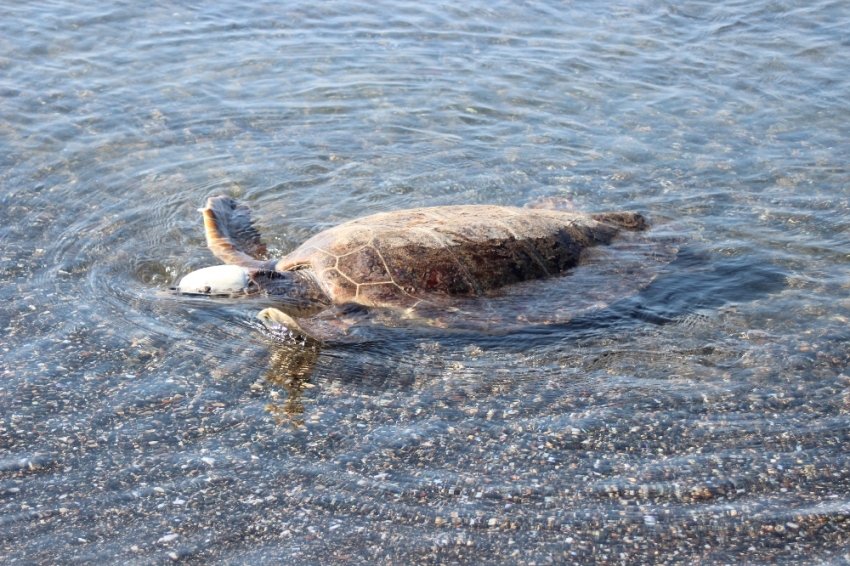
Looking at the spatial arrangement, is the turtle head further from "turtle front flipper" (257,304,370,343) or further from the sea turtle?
"turtle front flipper" (257,304,370,343)

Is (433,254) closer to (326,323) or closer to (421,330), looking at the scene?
(421,330)

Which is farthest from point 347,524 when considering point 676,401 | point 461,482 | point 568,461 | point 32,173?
point 32,173

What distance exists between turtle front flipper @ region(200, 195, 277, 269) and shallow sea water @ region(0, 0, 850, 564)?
0.21 m

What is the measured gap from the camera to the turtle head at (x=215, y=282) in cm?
612

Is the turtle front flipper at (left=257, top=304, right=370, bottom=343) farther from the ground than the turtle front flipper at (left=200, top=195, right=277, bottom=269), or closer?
closer

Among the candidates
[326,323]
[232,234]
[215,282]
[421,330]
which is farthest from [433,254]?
[232,234]

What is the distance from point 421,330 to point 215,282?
1.66 metres

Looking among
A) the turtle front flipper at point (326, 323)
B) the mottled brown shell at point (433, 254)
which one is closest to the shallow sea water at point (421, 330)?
the turtle front flipper at point (326, 323)

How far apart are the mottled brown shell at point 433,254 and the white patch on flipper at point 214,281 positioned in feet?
1.77

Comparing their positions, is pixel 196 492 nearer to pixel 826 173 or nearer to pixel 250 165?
pixel 250 165

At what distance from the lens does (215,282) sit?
6.12 meters

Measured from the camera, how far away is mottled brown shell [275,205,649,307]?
6.10 meters

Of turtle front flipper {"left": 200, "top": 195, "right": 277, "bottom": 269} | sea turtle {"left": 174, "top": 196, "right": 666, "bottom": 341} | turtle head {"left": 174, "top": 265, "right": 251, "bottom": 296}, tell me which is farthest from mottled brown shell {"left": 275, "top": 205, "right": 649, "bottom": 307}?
turtle head {"left": 174, "top": 265, "right": 251, "bottom": 296}

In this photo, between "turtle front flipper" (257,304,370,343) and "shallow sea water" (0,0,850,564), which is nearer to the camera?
"shallow sea water" (0,0,850,564)
